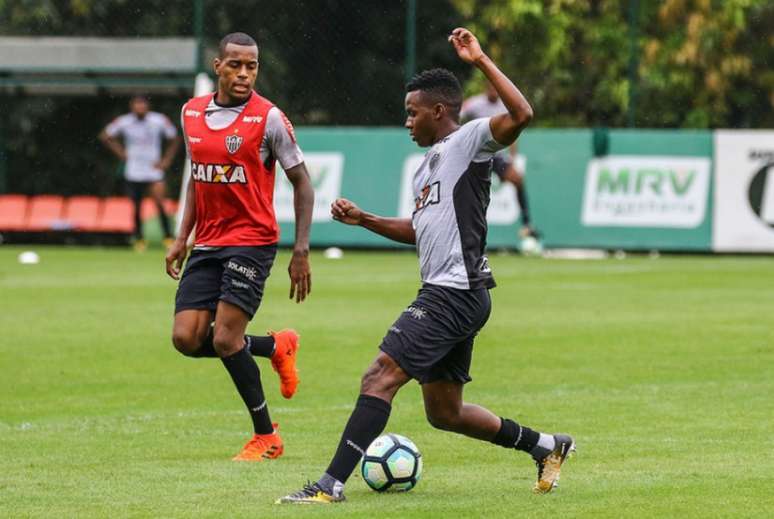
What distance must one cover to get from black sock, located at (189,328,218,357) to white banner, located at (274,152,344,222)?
15.2 m

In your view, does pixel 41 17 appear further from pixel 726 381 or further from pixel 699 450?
pixel 699 450

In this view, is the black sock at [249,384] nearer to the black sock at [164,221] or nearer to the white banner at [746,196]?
the white banner at [746,196]

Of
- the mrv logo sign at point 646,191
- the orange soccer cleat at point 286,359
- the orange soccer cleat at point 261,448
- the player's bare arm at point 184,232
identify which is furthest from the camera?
the mrv logo sign at point 646,191

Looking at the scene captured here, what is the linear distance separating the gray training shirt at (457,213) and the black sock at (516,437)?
0.68 meters

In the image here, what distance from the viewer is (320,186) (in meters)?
24.8

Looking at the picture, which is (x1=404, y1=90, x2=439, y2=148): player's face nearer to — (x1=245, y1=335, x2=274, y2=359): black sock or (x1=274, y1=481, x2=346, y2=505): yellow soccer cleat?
(x1=274, y1=481, x2=346, y2=505): yellow soccer cleat

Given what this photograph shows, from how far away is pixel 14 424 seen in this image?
9875mm

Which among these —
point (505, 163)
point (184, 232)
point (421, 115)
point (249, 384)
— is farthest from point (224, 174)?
point (505, 163)

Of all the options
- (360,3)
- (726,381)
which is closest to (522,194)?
(360,3)

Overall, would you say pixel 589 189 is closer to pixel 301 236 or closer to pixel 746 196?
pixel 746 196

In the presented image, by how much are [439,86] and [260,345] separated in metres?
2.51

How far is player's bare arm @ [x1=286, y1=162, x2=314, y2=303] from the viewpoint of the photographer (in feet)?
27.6

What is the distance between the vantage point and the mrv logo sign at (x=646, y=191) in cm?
2308

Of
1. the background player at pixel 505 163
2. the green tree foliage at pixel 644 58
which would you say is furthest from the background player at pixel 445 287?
the green tree foliage at pixel 644 58
